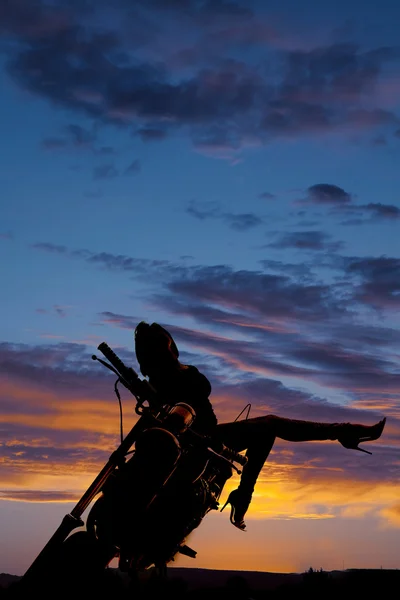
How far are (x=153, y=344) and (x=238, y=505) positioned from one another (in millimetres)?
3287

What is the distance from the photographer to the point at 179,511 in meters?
12.5

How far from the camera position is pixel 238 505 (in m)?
14.2

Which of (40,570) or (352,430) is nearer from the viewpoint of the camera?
(40,570)

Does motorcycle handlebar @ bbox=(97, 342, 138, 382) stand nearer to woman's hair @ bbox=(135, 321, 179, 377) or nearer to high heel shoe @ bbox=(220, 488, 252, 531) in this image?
woman's hair @ bbox=(135, 321, 179, 377)

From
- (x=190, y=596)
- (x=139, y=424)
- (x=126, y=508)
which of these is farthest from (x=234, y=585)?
(x=139, y=424)

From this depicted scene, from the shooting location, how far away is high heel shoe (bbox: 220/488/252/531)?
14148 mm

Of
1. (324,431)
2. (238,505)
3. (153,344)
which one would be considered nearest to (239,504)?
(238,505)

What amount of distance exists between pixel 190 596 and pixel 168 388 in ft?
12.9

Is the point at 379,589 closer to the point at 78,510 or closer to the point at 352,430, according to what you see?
the point at 352,430

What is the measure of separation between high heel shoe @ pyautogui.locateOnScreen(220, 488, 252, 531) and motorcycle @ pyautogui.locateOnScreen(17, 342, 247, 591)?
0.28 m

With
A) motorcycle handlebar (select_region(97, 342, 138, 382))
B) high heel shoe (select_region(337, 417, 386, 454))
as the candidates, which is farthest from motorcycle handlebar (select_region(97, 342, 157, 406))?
high heel shoe (select_region(337, 417, 386, 454))

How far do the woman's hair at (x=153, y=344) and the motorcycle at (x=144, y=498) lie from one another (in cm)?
110

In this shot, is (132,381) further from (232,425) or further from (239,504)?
(239,504)

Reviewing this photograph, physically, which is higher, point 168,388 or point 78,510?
point 168,388
